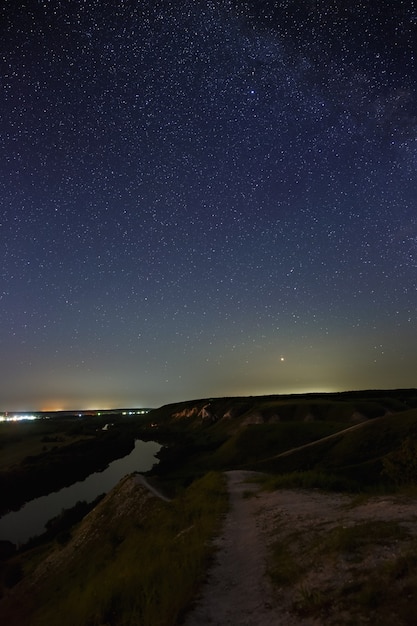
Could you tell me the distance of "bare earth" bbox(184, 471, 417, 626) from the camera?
905cm

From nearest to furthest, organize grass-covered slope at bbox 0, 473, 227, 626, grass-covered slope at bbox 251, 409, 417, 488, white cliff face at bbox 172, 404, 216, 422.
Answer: grass-covered slope at bbox 0, 473, 227, 626
grass-covered slope at bbox 251, 409, 417, 488
white cliff face at bbox 172, 404, 216, 422

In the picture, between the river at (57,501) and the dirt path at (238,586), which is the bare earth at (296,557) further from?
the river at (57,501)

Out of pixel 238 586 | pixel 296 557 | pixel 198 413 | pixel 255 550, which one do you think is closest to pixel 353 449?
pixel 255 550

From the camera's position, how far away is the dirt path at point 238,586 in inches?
367

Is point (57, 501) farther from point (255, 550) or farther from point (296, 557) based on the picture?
point (296, 557)

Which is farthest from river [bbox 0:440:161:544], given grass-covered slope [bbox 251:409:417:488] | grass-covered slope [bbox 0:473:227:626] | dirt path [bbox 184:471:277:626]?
dirt path [bbox 184:471:277:626]

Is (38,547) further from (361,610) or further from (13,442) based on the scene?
(13,442)

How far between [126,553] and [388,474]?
52.3 ft

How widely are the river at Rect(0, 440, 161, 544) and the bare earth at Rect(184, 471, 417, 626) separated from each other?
31.7m

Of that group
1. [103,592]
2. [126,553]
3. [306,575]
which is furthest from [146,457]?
[306,575]

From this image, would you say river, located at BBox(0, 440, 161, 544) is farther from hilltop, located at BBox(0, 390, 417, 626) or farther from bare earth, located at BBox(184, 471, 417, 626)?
bare earth, located at BBox(184, 471, 417, 626)

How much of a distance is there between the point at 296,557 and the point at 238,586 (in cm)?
223

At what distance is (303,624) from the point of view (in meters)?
8.21

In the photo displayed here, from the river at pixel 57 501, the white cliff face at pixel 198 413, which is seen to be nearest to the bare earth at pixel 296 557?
the river at pixel 57 501
